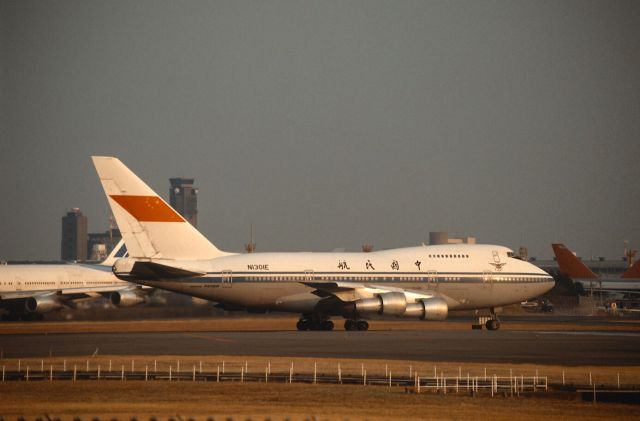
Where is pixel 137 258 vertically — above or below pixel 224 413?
above

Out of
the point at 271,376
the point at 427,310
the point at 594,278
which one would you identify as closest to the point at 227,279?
the point at 427,310

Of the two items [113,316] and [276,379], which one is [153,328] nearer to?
[113,316]

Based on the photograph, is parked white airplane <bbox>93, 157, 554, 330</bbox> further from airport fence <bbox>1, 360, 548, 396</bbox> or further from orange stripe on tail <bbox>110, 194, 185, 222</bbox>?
airport fence <bbox>1, 360, 548, 396</bbox>

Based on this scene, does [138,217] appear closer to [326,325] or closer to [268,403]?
[326,325]

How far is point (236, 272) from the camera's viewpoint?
189 feet

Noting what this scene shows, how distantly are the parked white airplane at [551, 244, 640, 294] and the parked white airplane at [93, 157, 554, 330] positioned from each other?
45.2 m

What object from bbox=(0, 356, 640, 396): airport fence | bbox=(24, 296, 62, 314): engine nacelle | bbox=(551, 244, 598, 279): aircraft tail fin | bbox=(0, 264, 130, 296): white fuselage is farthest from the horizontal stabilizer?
bbox=(551, 244, 598, 279): aircraft tail fin

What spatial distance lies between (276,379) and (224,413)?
7805mm

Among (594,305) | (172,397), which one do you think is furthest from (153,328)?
(594,305)

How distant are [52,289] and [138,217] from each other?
23.3 meters

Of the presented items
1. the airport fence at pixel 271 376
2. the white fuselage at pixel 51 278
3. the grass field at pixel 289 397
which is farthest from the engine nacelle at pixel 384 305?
the white fuselage at pixel 51 278

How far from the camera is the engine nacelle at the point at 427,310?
58469 mm

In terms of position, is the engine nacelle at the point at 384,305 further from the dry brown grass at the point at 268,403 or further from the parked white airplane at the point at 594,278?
the parked white airplane at the point at 594,278

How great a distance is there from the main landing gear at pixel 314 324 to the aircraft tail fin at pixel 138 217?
8342 millimetres
